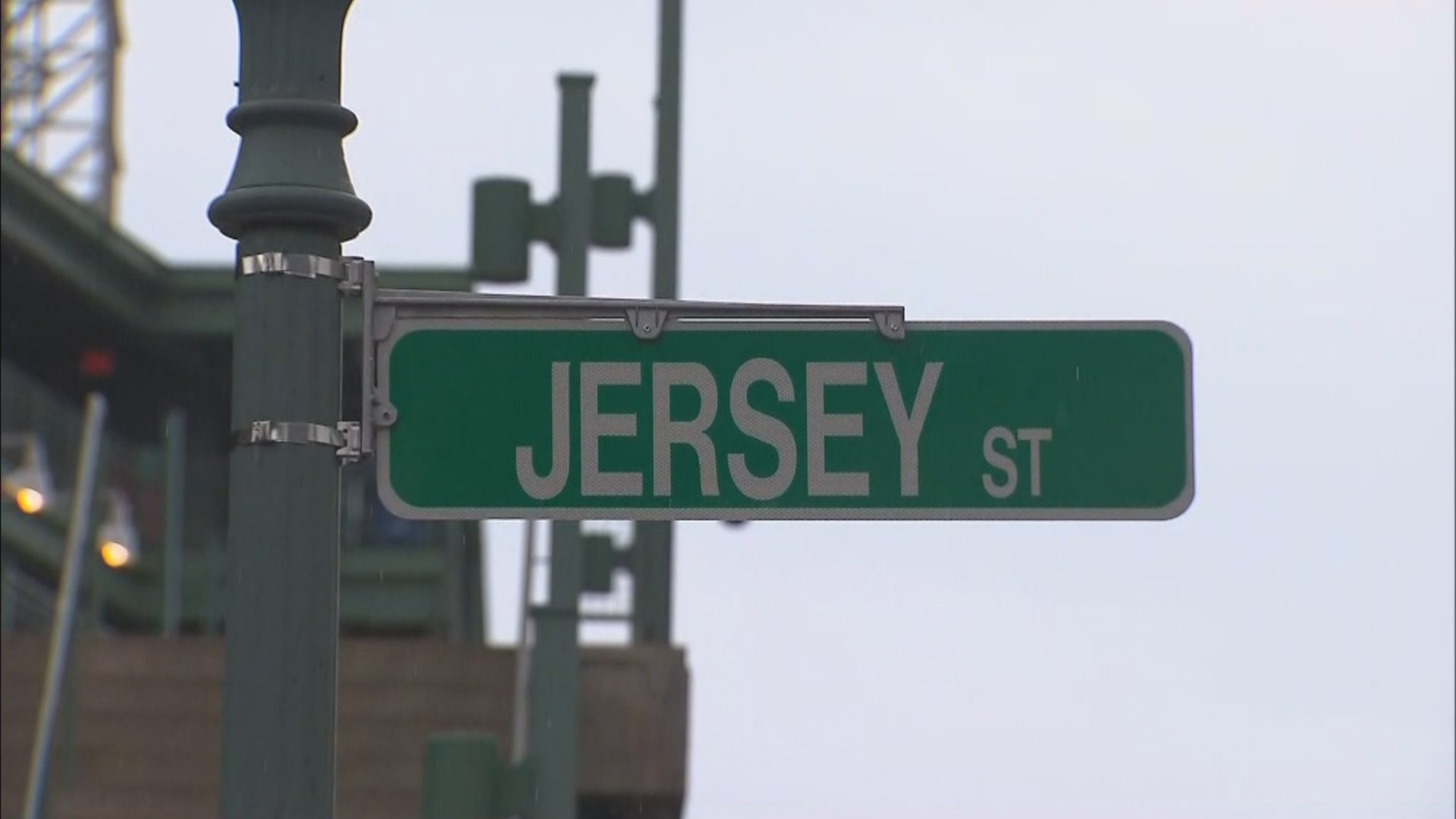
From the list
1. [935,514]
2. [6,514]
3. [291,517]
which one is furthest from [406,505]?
[6,514]

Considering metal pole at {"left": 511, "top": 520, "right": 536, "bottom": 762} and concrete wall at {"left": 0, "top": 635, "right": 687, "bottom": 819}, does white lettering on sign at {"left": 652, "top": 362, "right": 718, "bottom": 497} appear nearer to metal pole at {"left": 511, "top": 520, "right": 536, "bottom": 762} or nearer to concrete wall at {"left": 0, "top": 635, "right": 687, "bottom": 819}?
metal pole at {"left": 511, "top": 520, "right": 536, "bottom": 762}

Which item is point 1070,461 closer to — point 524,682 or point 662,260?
point 662,260

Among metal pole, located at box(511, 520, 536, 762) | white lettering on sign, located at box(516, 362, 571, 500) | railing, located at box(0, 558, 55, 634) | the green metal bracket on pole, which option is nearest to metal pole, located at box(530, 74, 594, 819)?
the green metal bracket on pole

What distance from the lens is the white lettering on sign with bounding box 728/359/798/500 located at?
413 cm

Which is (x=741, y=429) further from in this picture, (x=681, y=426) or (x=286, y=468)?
(x=286, y=468)

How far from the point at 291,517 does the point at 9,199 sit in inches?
1011

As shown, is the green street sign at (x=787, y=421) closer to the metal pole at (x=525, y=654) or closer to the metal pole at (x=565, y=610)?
the metal pole at (x=565, y=610)

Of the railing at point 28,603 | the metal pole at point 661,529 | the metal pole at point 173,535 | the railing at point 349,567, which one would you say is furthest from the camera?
the railing at point 349,567

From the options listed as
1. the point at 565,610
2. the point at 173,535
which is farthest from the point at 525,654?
the point at 173,535

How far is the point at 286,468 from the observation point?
404 cm

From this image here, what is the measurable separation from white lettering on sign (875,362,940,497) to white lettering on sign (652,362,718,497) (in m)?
0.27

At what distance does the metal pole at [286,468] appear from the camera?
13.1 ft

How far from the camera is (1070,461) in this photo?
4.11 meters

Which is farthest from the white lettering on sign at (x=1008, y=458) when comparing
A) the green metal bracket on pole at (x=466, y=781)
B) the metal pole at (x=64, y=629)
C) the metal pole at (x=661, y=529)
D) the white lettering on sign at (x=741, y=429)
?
the metal pole at (x=64, y=629)
